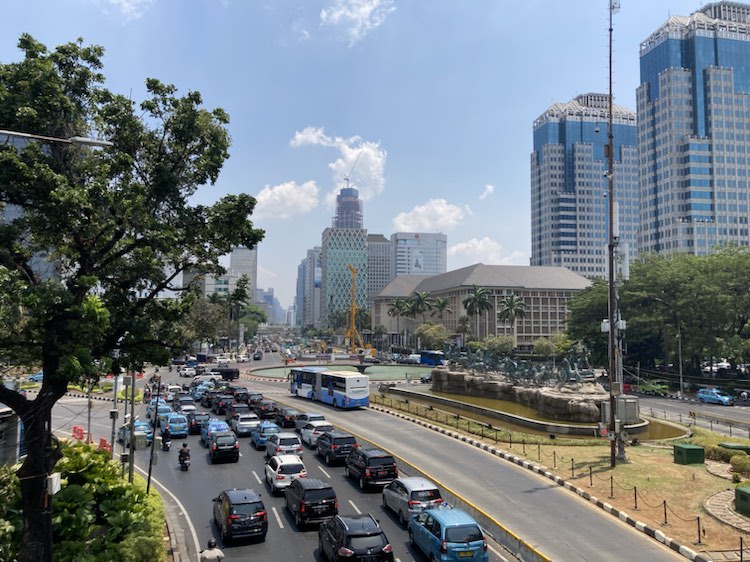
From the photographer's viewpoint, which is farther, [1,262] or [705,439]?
[705,439]

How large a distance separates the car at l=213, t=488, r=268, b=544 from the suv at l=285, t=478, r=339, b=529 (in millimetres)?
1603

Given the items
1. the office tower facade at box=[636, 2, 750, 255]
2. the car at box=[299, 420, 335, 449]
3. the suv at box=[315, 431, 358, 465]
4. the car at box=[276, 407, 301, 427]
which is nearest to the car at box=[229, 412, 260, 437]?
the car at box=[276, 407, 301, 427]

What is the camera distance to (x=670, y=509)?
72.1ft

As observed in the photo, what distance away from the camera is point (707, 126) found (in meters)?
158

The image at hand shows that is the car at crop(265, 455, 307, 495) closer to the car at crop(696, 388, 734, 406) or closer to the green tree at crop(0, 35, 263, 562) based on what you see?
the green tree at crop(0, 35, 263, 562)

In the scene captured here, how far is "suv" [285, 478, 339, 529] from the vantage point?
20469mm

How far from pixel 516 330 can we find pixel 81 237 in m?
135

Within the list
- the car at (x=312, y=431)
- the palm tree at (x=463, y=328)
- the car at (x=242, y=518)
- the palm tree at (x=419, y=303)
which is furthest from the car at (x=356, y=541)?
the palm tree at (x=419, y=303)

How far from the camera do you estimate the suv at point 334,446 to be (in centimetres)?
3022

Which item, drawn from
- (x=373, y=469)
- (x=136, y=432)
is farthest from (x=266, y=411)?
(x=373, y=469)

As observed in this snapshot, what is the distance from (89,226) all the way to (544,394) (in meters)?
42.1

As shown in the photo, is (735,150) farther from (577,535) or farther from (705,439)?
(577,535)

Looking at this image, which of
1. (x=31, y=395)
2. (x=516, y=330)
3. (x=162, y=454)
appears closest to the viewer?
(x=162, y=454)

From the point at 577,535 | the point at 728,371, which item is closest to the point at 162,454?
the point at 577,535
